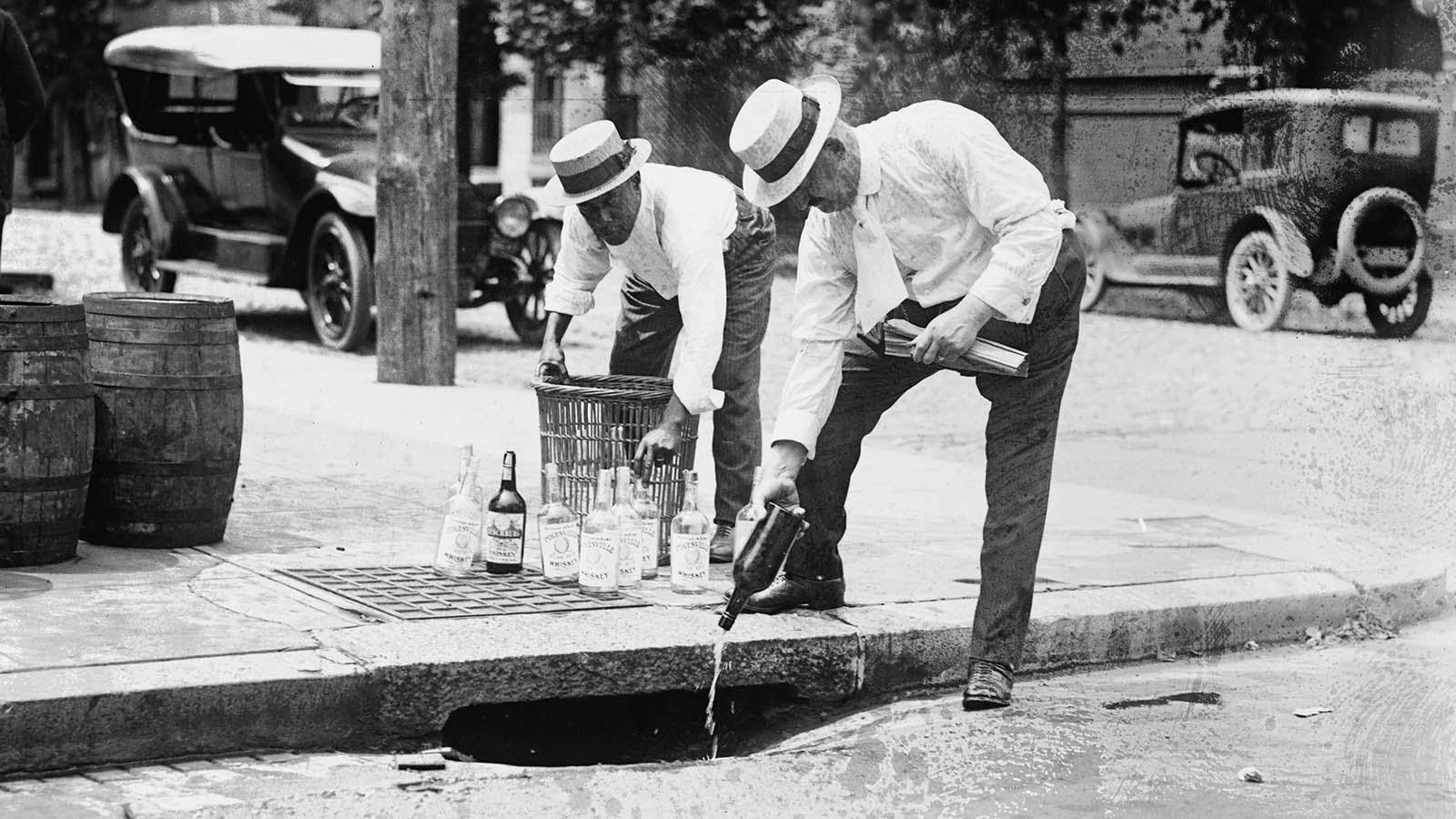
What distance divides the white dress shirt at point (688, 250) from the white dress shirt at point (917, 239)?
1.63ft

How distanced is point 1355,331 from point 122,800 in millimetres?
9940

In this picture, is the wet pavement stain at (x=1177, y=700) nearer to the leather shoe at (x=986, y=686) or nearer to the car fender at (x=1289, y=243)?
the leather shoe at (x=986, y=686)

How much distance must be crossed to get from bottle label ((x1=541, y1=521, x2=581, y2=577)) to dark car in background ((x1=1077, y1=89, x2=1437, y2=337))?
7.66 meters

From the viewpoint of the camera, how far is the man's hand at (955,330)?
4.67 m

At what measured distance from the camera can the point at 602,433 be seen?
230 inches

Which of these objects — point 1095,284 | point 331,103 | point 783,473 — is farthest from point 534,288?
point 783,473

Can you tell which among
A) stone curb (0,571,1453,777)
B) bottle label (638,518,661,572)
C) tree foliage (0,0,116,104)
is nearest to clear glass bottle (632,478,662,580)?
bottle label (638,518,661,572)

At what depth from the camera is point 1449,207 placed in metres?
12.0

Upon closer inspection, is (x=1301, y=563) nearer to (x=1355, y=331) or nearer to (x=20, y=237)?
(x=1355, y=331)

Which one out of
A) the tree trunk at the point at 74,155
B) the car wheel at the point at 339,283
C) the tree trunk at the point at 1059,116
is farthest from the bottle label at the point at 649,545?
the tree trunk at the point at 74,155

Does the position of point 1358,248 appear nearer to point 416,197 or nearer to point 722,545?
point 416,197

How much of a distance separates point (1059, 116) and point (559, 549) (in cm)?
737

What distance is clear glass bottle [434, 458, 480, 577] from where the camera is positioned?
222 inches

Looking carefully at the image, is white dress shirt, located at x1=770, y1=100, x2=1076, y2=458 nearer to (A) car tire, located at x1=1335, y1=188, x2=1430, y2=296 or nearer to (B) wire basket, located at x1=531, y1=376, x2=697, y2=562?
(B) wire basket, located at x1=531, y1=376, x2=697, y2=562
